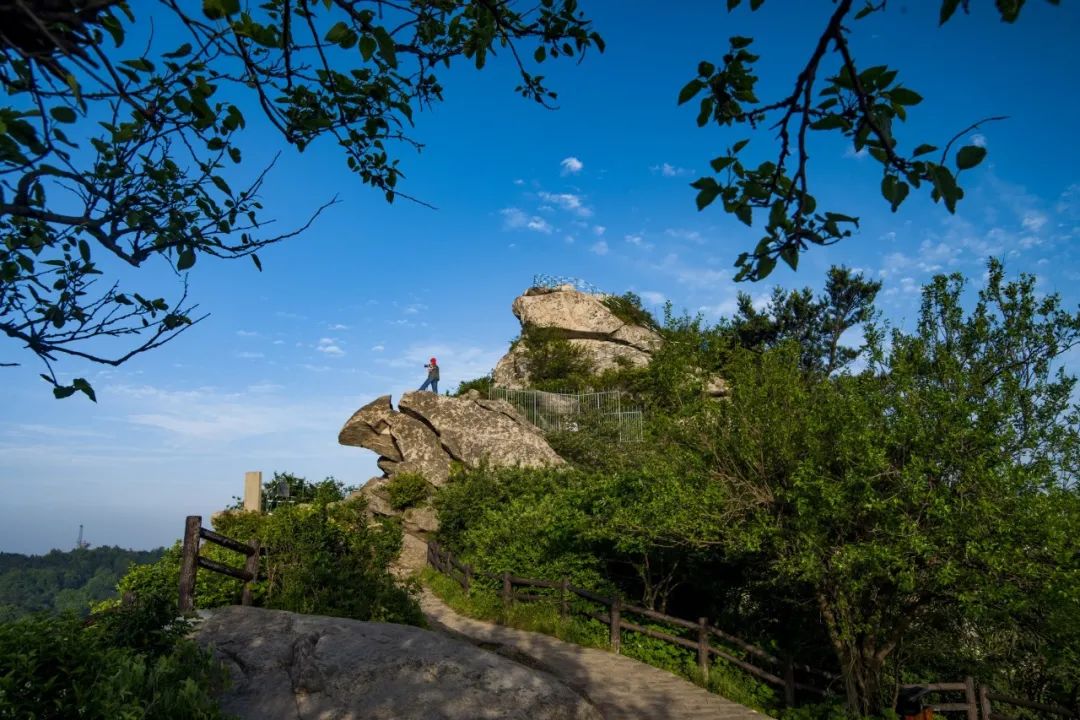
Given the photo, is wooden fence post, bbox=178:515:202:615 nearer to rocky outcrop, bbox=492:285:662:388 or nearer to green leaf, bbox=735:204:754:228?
green leaf, bbox=735:204:754:228

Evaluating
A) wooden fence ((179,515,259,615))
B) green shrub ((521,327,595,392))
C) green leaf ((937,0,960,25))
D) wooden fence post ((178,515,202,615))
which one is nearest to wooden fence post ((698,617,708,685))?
wooden fence ((179,515,259,615))

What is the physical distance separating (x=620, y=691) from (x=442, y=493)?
13728 mm

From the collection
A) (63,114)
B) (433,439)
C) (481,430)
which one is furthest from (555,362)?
(63,114)

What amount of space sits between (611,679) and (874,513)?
4.49 meters

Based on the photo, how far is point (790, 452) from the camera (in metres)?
9.73

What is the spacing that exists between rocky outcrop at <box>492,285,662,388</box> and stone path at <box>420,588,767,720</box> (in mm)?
24273

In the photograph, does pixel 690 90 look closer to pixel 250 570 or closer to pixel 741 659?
pixel 250 570

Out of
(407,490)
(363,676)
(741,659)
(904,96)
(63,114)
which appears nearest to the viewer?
(904,96)

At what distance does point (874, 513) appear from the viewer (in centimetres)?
877

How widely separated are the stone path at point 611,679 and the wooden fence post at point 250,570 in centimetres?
394

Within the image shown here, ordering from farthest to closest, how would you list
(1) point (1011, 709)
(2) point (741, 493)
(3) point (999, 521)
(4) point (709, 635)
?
1. (4) point (709, 635)
2. (1) point (1011, 709)
3. (2) point (741, 493)
4. (3) point (999, 521)

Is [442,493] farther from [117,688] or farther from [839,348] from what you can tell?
[839,348]

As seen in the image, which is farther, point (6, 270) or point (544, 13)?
point (544, 13)

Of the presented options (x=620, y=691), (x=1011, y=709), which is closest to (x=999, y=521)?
(x=620, y=691)
